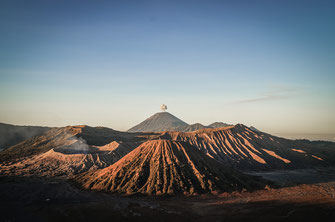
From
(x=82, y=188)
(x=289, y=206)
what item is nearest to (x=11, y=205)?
(x=82, y=188)

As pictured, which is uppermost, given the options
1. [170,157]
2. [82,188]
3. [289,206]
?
[170,157]

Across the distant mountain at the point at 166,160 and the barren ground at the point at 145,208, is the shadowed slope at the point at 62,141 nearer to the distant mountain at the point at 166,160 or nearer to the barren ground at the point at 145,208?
the distant mountain at the point at 166,160

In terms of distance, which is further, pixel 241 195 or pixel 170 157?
pixel 170 157

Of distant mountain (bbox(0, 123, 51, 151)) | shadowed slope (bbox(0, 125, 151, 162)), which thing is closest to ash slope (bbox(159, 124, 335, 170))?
shadowed slope (bbox(0, 125, 151, 162))

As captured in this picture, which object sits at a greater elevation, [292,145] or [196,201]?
[292,145]

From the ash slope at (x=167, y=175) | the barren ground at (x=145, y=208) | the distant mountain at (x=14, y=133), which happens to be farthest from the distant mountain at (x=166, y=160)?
the distant mountain at (x=14, y=133)

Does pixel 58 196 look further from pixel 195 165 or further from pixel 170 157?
pixel 195 165

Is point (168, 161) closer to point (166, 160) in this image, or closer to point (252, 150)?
point (166, 160)
